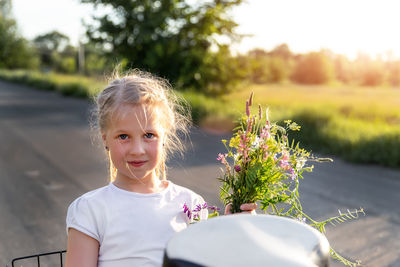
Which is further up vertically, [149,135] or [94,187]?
[149,135]

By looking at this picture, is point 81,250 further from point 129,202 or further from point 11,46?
point 11,46

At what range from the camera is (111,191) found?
1658mm

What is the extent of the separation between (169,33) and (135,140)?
47.0 feet

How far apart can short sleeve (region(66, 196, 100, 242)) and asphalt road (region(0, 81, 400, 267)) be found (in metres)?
0.77

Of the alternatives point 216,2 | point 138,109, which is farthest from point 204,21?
point 138,109

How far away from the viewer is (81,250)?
153 centimetres

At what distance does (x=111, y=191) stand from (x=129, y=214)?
12 centimetres

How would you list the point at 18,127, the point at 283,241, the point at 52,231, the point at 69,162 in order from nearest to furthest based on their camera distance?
the point at 283,241
the point at 52,231
the point at 69,162
the point at 18,127

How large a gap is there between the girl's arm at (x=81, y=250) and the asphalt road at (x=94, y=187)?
2.75 feet

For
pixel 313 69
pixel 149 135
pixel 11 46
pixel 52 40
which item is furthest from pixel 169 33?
pixel 52 40

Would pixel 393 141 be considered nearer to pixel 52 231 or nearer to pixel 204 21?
pixel 52 231

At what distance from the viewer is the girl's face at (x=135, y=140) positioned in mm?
1614

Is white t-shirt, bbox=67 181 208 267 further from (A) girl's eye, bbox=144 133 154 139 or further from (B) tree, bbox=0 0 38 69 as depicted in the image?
(B) tree, bbox=0 0 38 69

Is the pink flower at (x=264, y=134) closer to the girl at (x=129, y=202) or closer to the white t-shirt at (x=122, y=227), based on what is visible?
the girl at (x=129, y=202)
